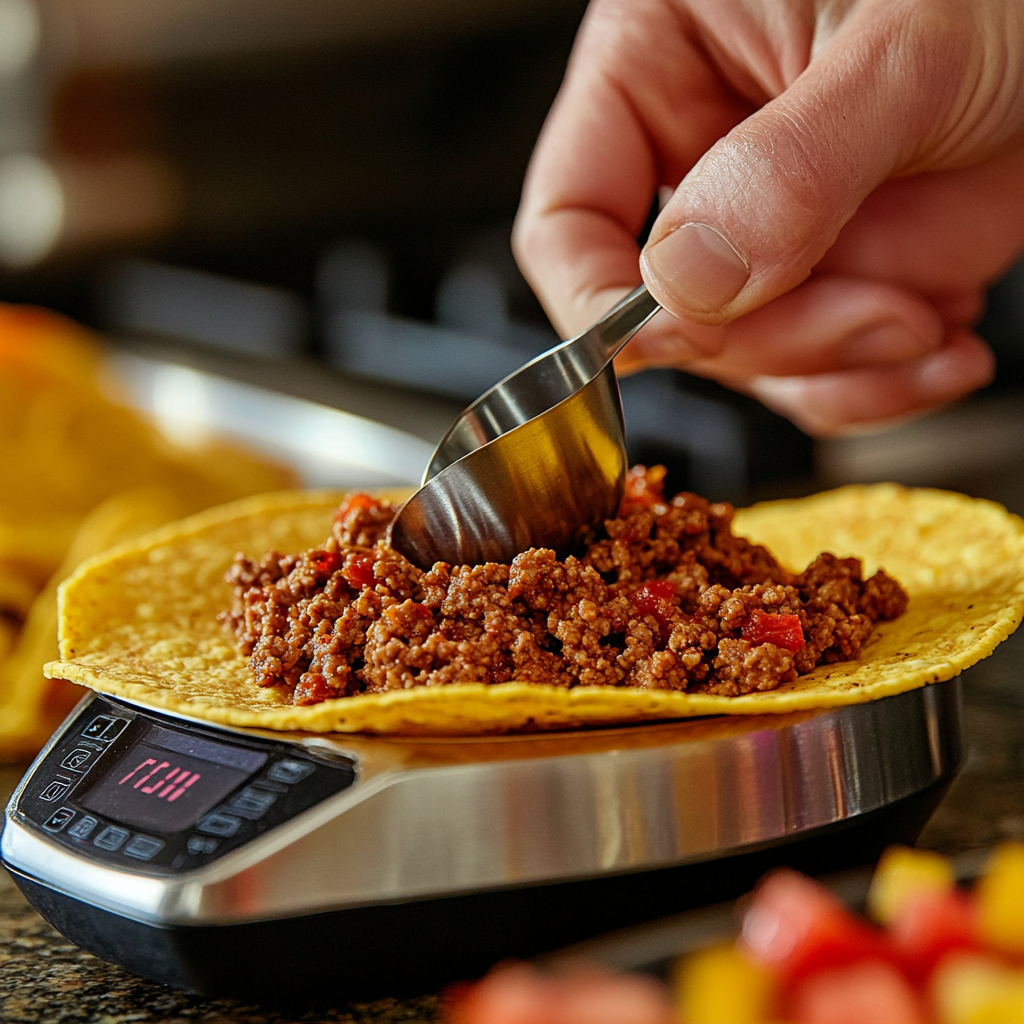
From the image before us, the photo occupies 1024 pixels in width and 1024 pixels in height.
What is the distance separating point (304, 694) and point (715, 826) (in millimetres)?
388

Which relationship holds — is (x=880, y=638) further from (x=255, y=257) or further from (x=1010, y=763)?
(x=255, y=257)

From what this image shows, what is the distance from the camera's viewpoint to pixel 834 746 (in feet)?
3.36

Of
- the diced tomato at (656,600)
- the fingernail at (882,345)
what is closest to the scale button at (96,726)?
the diced tomato at (656,600)

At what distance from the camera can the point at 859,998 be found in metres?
0.61

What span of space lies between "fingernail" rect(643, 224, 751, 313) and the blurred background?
5.74 ft

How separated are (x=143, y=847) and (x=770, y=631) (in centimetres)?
59

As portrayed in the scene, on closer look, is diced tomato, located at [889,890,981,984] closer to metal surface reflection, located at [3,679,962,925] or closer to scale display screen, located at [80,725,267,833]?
metal surface reflection, located at [3,679,962,925]

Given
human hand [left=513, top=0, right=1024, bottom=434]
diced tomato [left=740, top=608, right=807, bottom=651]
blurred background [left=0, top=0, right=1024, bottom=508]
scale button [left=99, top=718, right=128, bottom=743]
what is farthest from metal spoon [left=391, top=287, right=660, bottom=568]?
blurred background [left=0, top=0, right=1024, bottom=508]

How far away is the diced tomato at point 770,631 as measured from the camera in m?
1.12

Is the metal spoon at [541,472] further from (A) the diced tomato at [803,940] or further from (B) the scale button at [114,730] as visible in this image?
(A) the diced tomato at [803,940]

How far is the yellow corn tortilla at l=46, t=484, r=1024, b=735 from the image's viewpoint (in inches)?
38.2

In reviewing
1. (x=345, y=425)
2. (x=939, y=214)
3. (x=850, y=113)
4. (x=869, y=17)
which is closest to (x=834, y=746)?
(x=850, y=113)

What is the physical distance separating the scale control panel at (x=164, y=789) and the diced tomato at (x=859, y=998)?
1.40 ft

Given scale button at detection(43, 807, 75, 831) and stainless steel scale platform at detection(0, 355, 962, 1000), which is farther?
scale button at detection(43, 807, 75, 831)
